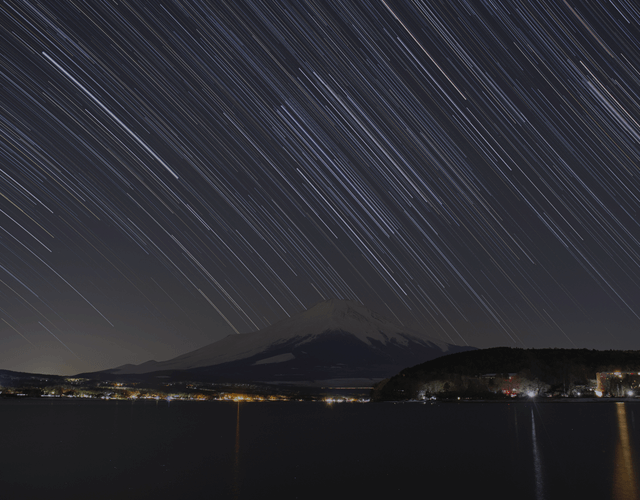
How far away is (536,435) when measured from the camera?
53.8 metres

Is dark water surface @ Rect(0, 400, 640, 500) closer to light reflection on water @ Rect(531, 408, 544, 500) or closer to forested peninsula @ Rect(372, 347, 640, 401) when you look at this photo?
light reflection on water @ Rect(531, 408, 544, 500)

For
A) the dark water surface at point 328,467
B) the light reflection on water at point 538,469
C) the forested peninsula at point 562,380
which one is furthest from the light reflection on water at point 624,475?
the forested peninsula at point 562,380

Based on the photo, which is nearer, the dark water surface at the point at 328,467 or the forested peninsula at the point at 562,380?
the dark water surface at the point at 328,467

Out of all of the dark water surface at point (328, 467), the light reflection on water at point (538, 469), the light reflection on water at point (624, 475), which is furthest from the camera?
the dark water surface at point (328, 467)

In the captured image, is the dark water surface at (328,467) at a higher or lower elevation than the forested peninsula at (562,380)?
lower

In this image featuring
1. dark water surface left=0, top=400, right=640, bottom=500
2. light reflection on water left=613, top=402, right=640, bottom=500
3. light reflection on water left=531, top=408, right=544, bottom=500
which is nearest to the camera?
light reflection on water left=613, top=402, right=640, bottom=500

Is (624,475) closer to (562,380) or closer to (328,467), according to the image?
(328,467)

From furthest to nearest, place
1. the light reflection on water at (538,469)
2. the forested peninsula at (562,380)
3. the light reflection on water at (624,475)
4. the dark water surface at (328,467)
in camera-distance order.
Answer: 1. the forested peninsula at (562,380)
2. the dark water surface at (328,467)
3. the light reflection on water at (538,469)
4. the light reflection on water at (624,475)

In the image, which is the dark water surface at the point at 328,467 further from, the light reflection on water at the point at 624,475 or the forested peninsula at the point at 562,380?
the forested peninsula at the point at 562,380

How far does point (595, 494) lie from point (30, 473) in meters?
27.5

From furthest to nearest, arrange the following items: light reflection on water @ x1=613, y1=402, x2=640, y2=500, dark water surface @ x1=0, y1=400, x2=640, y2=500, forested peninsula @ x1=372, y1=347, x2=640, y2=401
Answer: forested peninsula @ x1=372, y1=347, x2=640, y2=401, dark water surface @ x1=0, y1=400, x2=640, y2=500, light reflection on water @ x1=613, y1=402, x2=640, y2=500

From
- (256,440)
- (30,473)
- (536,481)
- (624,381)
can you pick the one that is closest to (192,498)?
(30,473)

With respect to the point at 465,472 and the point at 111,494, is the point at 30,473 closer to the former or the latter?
the point at 111,494

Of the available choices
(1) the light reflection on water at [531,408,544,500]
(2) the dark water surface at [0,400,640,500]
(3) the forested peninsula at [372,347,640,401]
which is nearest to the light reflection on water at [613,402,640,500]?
(2) the dark water surface at [0,400,640,500]
